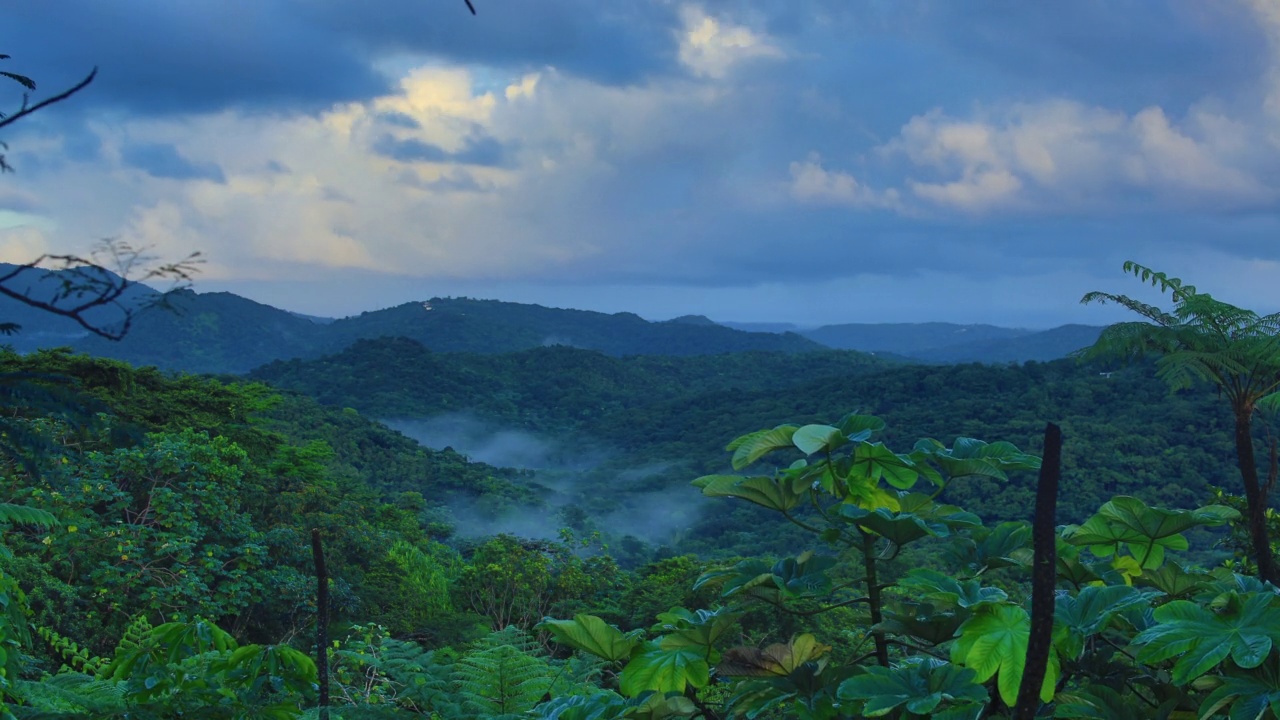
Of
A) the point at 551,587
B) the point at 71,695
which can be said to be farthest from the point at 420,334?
the point at 71,695

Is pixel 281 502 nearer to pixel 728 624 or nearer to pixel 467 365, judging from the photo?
pixel 728 624

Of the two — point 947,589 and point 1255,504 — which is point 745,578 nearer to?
point 947,589

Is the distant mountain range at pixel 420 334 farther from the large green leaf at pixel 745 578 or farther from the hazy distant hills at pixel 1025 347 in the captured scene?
the large green leaf at pixel 745 578

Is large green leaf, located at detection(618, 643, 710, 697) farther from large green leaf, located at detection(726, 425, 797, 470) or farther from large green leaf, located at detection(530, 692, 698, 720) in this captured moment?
large green leaf, located at detection(726, 425, 797, 470)

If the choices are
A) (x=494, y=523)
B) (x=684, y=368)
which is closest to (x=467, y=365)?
(x=684, y=368)

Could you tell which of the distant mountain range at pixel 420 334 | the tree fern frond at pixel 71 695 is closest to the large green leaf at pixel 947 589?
the tree fern frond at pixel 71 695
